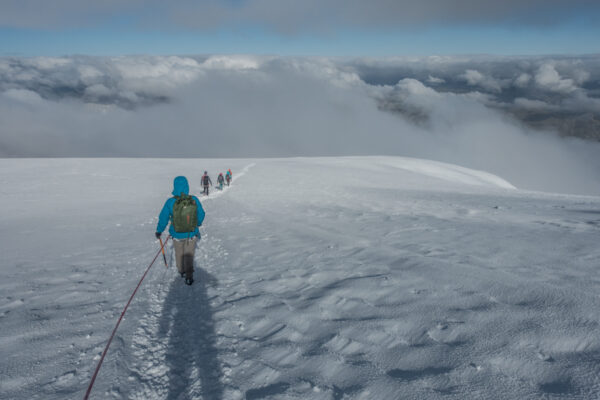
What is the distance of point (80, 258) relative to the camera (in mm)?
8625

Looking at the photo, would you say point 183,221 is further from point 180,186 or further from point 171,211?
point 180,186

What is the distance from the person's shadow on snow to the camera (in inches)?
149

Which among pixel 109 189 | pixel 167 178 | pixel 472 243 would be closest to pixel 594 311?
pixel 472 243

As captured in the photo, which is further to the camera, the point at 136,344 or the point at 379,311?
the point at 379,311

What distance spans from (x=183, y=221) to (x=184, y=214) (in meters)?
0.15

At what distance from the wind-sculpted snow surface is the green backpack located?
1.28 metres

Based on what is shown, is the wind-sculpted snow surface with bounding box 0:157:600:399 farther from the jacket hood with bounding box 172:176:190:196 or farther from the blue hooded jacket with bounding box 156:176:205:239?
the jacket hood with bounding box 172:176:190:196

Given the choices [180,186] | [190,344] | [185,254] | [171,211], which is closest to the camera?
[190,344]

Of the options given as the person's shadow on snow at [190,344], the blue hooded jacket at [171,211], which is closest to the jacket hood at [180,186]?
the blue hooded jacket at [171,211]

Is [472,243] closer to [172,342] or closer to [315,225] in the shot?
[315,225]

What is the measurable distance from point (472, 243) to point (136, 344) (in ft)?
24.5

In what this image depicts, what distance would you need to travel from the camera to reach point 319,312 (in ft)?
17.1

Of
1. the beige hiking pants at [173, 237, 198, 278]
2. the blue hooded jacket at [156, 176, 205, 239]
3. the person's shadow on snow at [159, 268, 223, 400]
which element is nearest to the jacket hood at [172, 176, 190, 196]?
the blue hooded jacket at [156, 176, 205, 239]

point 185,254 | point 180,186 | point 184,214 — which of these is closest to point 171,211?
point 184,214
